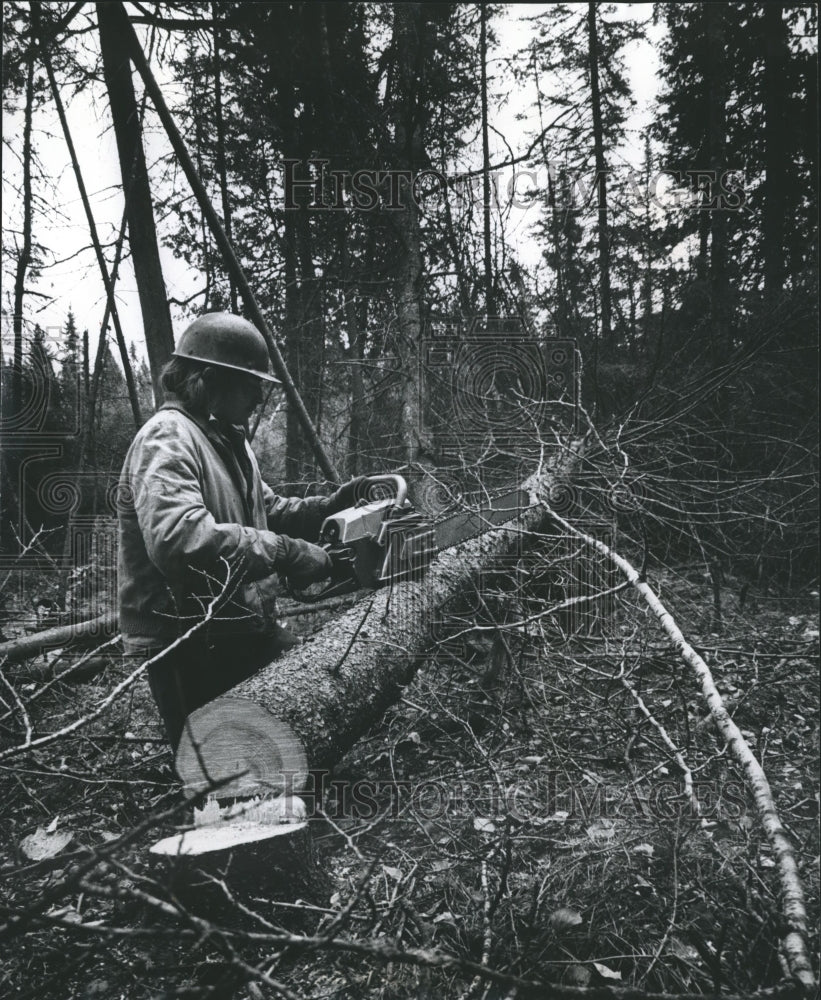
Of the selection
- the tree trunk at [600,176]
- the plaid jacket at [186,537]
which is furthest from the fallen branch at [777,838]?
the tree trunk at [600,176]

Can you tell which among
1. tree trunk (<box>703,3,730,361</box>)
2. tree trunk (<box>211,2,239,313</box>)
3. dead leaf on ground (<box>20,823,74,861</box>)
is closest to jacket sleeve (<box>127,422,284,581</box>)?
dead leaf on ground (<box>20,823,74,861</box>)

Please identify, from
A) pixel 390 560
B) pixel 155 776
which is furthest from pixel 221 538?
pixel 155 776

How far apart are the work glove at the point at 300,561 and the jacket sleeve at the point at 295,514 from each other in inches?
24.0

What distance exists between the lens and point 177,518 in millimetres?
2266

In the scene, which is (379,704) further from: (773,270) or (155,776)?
(773,270)

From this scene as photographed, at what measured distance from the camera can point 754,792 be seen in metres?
1.66

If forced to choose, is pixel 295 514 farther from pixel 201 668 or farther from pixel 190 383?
pixel 201 668

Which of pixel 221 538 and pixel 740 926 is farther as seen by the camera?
pixel 221 538

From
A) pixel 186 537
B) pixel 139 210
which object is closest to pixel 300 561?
pixel 186 537

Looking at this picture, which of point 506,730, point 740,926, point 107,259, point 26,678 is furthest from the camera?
Result: point 107,259

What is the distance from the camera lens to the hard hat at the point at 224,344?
9.05ft

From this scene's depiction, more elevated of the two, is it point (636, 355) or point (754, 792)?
point (636, 355)

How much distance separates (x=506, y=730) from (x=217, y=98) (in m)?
6.72

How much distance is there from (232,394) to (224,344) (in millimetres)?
212
